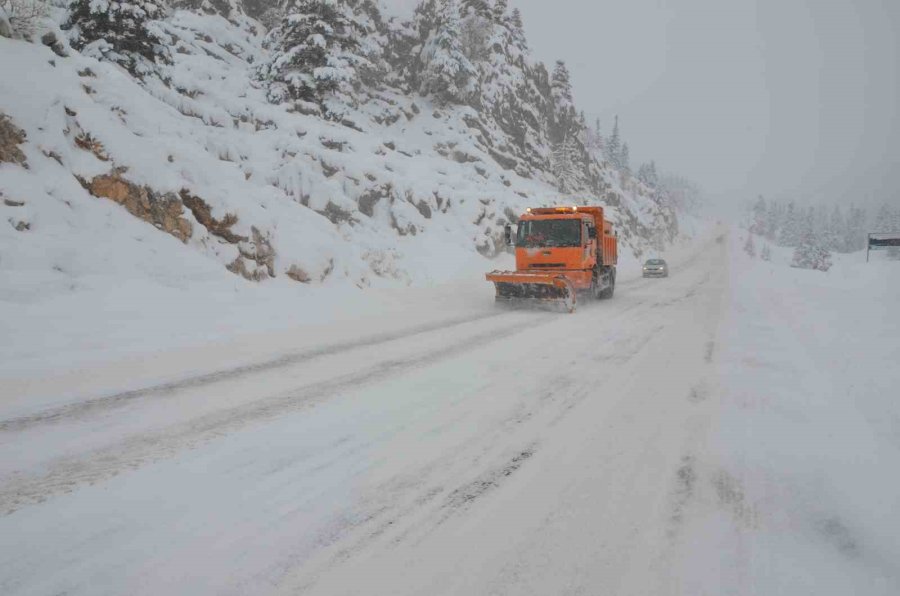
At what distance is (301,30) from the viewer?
75.1 ft

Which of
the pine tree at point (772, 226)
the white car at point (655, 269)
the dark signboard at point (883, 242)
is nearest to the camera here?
the white car at point (655, 269)

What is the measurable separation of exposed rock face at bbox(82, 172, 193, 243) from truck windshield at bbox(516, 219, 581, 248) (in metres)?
8.56

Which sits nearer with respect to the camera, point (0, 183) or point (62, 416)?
point (62, 416)

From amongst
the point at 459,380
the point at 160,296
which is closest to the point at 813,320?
the point at 459,380

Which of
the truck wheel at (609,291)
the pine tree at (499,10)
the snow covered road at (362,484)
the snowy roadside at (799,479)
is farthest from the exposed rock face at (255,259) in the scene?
the pine tree at (499,10)

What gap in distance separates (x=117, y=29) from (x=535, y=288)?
15.7 m

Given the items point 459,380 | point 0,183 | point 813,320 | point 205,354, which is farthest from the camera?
point 813,320

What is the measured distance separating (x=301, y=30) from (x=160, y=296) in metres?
18.9

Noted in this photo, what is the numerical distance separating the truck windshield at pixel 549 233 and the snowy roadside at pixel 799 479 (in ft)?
20.7

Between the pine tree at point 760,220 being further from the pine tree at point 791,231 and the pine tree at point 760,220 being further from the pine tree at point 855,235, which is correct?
the pine tree at point 855,235

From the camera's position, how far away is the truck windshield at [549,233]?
13.6 m

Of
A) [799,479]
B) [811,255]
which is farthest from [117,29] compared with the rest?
[811,255]

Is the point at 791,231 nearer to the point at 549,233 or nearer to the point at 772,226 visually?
the point at 772,226

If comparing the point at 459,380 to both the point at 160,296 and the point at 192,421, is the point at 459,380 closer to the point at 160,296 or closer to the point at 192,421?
the point at 192,421
